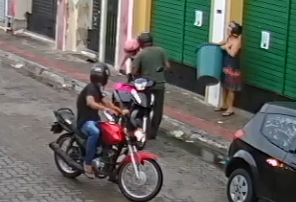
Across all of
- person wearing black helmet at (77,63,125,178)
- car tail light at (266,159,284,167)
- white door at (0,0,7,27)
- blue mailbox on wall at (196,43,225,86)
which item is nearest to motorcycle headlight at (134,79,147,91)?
person wearing black helmet at (77,63,125,178)

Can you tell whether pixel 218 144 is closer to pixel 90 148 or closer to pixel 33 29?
pixel 90 148

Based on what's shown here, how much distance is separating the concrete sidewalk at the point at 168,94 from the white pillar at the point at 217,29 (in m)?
0.22

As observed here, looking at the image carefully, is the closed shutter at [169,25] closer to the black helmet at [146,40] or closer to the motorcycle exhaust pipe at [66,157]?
the black helmet at [146,40]

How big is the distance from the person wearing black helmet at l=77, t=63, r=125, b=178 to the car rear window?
6.13 feet

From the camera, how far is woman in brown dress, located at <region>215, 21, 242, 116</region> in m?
15.2

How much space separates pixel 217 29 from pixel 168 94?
6.57 ft

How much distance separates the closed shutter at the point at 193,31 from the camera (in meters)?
17.3

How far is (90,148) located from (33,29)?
56.1 ft

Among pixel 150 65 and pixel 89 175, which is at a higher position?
pixel 150 65

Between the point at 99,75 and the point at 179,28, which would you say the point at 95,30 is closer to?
the point at 179,28

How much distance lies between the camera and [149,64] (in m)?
13.4

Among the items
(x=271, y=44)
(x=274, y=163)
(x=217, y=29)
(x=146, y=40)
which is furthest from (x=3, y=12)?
(x=274, y=163)

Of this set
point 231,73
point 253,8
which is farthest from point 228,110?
point 253,8

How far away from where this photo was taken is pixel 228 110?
15.6 meters
